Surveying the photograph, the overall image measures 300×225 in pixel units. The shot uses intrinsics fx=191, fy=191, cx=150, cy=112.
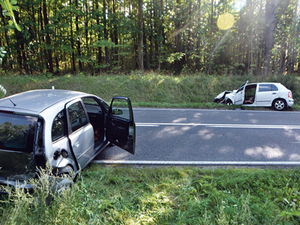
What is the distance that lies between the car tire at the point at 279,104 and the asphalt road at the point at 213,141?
1.83m

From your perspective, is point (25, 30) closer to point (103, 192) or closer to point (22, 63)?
point (22, 63)

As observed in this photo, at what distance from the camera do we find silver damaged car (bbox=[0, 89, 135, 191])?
2715 mm

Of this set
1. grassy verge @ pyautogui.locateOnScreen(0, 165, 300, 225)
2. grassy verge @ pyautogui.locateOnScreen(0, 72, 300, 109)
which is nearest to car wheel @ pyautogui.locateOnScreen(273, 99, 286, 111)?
grassy verge @ pyautogui.locateOnScreen(0, 72, 300, 109)

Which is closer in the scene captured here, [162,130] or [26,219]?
[26,219]

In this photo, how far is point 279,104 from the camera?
10820 millimetres

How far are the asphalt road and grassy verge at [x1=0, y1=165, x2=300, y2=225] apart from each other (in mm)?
831

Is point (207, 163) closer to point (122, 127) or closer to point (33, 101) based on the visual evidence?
point (122, 127)

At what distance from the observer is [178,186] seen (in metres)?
3.34

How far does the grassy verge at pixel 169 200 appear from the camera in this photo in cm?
230

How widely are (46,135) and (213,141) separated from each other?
4.73 meters

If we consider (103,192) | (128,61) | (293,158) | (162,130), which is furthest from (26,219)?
(128,61)

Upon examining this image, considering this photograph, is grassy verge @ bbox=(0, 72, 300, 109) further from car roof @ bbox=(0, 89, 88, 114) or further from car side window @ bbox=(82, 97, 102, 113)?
car roof @ bbox=(0, 89, 88, 114)

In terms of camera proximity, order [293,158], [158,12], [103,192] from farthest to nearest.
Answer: [158,12] → [293,158] → [103,192]

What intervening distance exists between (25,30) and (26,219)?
23.7m
